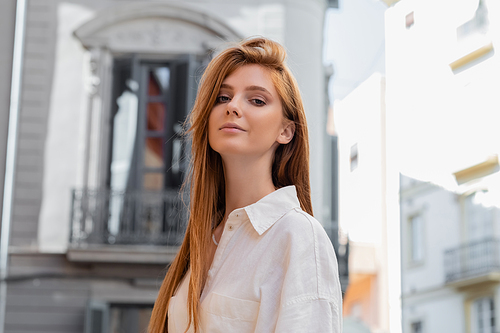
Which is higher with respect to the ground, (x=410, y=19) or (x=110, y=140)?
(x=410, y=19)

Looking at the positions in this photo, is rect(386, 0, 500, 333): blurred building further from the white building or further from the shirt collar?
the shirt collar

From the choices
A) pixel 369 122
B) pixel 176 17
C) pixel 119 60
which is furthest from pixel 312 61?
pixel 369 122

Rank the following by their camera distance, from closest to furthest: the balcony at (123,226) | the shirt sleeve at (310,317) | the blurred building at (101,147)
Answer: the shirt sleeve at (310,317) < the balcony at (123,226) < the blurred building at (101,147)

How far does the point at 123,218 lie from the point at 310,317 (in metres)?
5.26

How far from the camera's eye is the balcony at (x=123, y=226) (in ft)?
18.3

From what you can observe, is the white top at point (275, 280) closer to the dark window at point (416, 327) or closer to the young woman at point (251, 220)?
the young woman at point (251, 220)

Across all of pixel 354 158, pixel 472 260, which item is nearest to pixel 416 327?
pixel 472 260

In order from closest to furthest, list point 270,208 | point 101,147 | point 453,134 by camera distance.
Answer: point 270,208 < point 101,147 < point 453,134

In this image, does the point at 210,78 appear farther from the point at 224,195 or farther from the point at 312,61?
the point at 312,61

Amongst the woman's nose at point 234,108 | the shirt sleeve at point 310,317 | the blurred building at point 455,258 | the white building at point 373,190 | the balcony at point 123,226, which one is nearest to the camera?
the shirt sleeve at point 310,317

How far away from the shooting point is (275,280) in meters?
0.67

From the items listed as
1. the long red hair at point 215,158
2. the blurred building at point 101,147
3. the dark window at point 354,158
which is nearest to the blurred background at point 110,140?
the blurred building at point 101,147

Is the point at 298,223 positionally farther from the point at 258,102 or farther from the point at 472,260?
the point at 472,260

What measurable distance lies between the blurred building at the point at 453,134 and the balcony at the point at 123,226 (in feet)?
8.64
